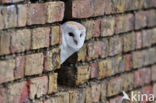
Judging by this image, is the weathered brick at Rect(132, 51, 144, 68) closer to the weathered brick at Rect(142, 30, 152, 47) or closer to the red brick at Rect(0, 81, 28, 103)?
the weathered brick at Rect(142, 30, 152, 47)

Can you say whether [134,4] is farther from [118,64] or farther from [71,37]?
[71,37]

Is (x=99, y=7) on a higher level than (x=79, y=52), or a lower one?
higher

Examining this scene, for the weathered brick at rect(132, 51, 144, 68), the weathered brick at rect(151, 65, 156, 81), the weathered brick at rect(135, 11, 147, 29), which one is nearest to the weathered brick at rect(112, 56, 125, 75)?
the weathered brick at rect(132, 51, 144, 68)

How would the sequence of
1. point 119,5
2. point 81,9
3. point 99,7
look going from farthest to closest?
point 119,5 → point 99,7 → point 81,9

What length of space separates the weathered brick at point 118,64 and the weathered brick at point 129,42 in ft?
0.21

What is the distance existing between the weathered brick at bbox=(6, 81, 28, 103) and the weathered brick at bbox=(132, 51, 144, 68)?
0.84m

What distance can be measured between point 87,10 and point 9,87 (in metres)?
0.55

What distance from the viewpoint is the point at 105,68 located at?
2.13 metres

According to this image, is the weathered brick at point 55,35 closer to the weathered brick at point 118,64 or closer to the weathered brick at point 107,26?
Answer: the weathered brick at point 107,26

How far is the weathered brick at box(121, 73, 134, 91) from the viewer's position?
229 centimetres

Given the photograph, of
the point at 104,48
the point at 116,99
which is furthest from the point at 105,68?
the point at 116,99

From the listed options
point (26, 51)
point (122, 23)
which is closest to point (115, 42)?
point (122, 23)

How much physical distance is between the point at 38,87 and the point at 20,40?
0.22m

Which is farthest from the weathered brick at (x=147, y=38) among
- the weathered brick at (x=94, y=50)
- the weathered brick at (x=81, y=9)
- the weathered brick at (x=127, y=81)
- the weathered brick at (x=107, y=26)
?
the weathered brick at (x=81, y=9)
